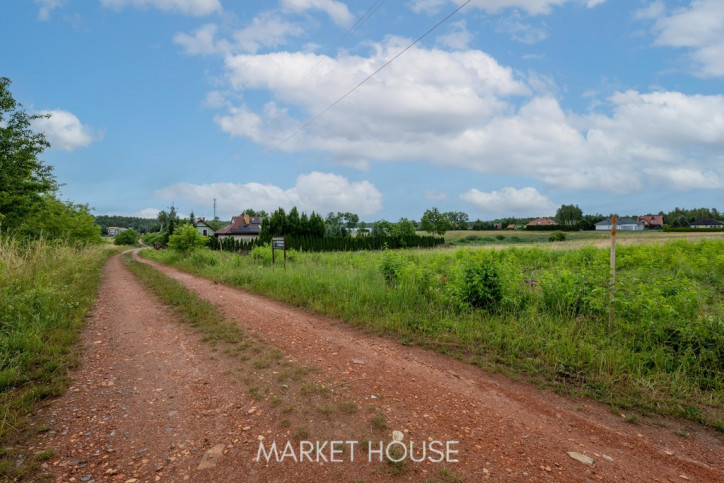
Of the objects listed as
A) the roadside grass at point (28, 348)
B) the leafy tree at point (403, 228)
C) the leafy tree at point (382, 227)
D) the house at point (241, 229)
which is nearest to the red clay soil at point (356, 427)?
the roadside grass at point (28, 348)

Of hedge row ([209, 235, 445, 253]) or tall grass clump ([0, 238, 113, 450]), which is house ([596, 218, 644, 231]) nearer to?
hedge row ([209, 235, 445, 253])

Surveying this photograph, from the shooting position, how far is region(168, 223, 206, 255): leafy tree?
864 inches

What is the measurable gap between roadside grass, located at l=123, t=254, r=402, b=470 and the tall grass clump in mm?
1863

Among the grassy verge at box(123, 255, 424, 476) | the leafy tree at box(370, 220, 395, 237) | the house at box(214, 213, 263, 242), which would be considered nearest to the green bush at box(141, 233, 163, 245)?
the house at box(214, 213, 263, 242)

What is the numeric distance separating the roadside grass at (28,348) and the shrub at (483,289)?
19.2 feet

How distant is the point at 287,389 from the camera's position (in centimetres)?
372

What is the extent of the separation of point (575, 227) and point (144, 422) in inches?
3679

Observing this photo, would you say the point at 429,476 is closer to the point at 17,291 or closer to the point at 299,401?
the point at 299,401

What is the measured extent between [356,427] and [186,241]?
22.2m

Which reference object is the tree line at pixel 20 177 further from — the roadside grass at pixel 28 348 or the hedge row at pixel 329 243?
the hedge row at pixel 329 243

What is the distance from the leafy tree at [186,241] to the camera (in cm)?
2194

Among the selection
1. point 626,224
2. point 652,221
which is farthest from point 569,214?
point 652,221

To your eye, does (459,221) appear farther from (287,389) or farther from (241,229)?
(287,389)

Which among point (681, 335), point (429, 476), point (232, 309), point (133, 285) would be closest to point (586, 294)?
point (681, 335)
